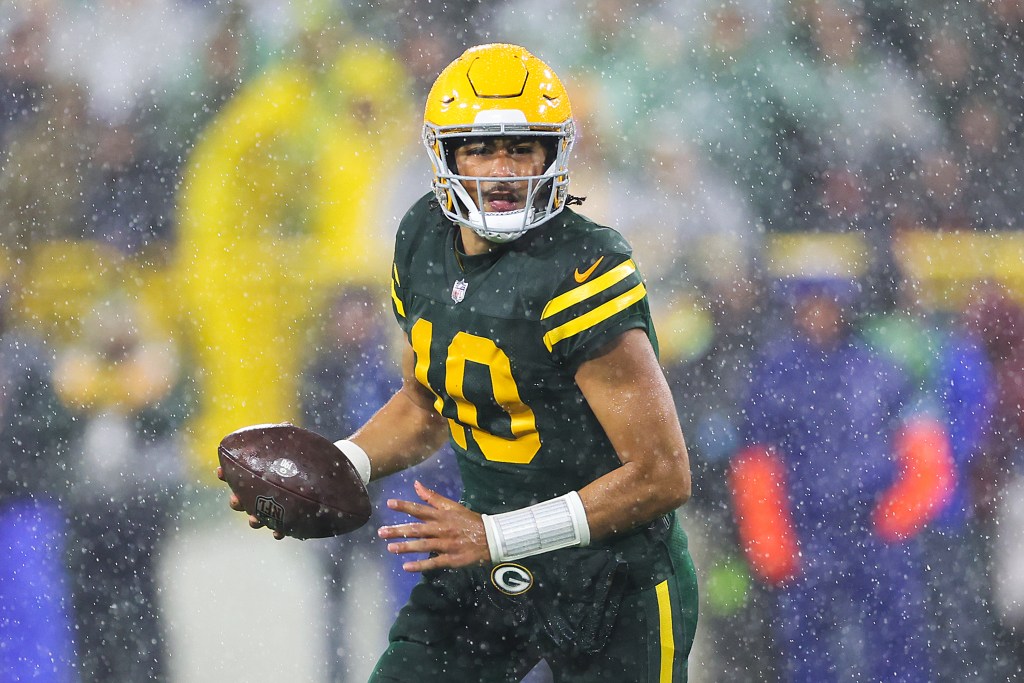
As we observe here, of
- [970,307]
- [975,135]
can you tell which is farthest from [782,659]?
[975,135]

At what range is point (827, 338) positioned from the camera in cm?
323

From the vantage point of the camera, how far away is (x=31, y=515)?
3213 mm

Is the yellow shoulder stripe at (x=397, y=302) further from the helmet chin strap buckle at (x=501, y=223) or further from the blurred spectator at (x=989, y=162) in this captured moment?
the blurred spectator at (x=989, y=162)

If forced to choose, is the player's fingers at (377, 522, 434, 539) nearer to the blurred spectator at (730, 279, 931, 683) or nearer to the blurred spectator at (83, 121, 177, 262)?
the blurred spectator at (730, 279, 931, 683)

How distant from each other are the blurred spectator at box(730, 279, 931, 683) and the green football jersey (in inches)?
58.1

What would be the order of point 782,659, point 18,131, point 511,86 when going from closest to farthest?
point 511,86
point 782,659
point 18,131

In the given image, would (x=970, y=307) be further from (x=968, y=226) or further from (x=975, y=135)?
(x=975, y=135)

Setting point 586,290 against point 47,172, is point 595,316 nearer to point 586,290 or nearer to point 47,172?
→ point 586,290

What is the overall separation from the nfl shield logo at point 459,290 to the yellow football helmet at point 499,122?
7cm

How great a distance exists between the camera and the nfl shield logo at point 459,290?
5.86 ft

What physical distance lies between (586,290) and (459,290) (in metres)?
0.22

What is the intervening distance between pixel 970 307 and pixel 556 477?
1.91 metres

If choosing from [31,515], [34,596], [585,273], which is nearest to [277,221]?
[31,515]

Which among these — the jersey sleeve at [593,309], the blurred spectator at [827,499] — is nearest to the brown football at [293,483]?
the jersey sleeve at [593,309]
